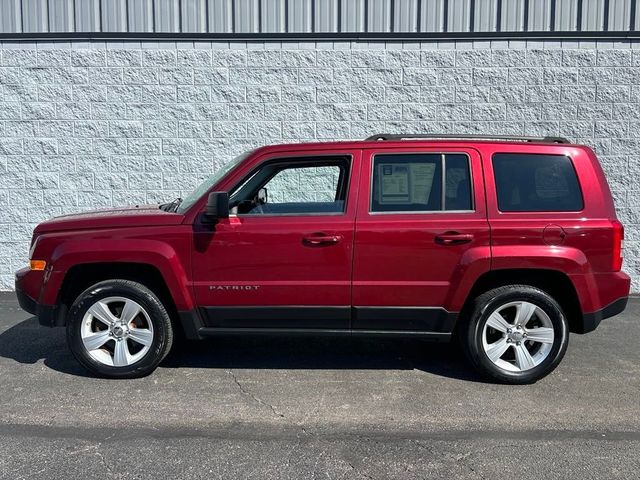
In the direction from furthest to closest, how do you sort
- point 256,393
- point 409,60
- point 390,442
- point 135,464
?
point 409,60
point 256,393
point 390,442
point 135,464

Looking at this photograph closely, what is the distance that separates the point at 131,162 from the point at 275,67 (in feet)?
7.56

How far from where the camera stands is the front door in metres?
4.45

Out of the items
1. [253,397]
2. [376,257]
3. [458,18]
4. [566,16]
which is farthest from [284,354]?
[566,16]

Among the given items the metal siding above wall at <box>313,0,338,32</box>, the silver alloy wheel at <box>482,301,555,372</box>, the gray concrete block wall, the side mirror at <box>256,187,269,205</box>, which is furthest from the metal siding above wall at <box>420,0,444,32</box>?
the silver alloy wheel at <box>482,301,555,372</box>

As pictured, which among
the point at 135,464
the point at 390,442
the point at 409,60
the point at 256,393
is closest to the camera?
the point at 135,464

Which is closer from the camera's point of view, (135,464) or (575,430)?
(135,464)

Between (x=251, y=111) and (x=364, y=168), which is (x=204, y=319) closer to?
(x=364, y=168)

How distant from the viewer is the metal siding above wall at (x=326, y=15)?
7641 millimetres

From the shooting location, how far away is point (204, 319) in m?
4.66

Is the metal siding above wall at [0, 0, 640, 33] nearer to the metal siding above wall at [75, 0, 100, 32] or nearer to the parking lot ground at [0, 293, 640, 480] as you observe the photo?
the metal siding above wall at [75, 0, 100, 32]

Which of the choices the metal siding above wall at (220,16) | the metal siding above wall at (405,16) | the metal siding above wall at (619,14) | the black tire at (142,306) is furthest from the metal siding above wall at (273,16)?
the black tire at (142,306)

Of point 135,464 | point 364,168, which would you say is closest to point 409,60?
point 364,168

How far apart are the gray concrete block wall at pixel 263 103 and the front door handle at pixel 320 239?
11.8 ft

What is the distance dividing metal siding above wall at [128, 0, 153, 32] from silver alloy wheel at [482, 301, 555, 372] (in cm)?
589
